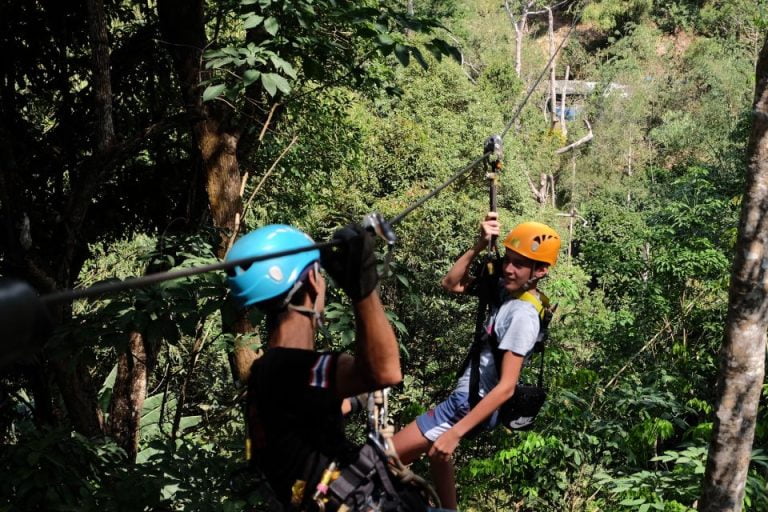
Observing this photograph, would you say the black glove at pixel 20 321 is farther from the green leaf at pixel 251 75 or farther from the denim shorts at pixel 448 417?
the green leaf at pixel 251 75

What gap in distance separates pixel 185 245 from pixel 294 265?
229cm

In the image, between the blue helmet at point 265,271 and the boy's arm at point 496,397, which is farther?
the boy's arm at point 496,397

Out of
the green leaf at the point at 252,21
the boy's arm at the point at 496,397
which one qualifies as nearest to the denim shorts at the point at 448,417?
the boy's arm at the point at 496,397

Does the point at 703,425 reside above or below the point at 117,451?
below

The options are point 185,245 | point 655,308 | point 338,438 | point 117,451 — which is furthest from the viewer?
point 655,308

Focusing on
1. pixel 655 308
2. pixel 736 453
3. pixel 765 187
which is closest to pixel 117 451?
pixel 736 453

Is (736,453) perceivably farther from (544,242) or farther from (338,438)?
(338,438)

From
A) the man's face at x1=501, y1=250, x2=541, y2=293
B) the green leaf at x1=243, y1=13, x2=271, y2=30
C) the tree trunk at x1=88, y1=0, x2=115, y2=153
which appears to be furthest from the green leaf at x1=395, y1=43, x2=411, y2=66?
the tree trunk at x1=88, y1=0, x2=115, y2=153

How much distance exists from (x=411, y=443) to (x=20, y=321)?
82.3 inches

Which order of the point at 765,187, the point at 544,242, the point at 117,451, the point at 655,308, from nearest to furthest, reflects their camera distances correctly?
the point at 544,242 → the point at 765,187 → the point at 117,451 → the point at 655,308

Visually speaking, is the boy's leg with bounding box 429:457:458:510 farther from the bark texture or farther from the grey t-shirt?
the bark texture

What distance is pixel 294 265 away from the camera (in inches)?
75.9

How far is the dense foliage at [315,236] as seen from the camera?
3254 millimetres

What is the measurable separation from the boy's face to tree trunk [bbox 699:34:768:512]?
1214 millimetres
